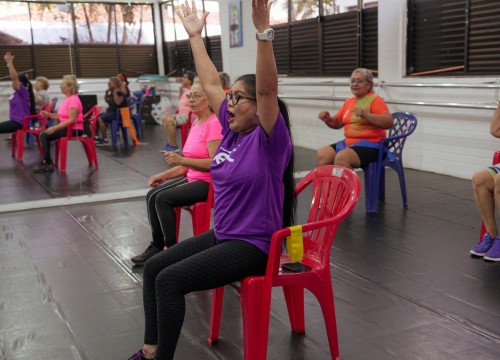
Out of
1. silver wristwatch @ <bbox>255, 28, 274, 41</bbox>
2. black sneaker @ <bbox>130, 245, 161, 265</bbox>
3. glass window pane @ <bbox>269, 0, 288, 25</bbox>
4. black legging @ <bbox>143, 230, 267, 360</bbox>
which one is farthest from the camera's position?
glass window pane @ <bbox>269, 0, 288, 25</bbox>

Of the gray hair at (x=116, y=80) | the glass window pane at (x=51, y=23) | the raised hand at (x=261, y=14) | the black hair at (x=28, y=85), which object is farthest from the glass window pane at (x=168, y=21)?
the raised hand at (x=261, y=14)

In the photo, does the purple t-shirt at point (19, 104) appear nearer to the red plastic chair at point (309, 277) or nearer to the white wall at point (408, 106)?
the white wall at point (408, 106)

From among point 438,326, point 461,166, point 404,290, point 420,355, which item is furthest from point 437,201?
point 420,355

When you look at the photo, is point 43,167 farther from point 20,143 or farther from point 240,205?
point 240,205

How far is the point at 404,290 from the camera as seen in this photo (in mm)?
2859

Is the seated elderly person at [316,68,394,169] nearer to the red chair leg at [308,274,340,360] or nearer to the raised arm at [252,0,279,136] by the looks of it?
the red chair leg at [308,274,340,360]

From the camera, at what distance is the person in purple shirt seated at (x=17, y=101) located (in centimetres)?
487

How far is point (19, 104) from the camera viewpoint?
543 cm

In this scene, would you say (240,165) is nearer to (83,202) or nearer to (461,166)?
(83,202)

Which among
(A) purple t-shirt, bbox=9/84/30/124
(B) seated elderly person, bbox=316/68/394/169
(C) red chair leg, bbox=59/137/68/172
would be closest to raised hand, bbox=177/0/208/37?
(B) seated elderly person, bbox=316/68/394/169

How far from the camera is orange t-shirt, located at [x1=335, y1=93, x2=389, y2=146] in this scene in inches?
174

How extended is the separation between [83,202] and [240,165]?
3377 mm

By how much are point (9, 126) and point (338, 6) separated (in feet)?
12.5

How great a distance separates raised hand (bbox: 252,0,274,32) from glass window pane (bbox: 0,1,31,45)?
10.7ft
